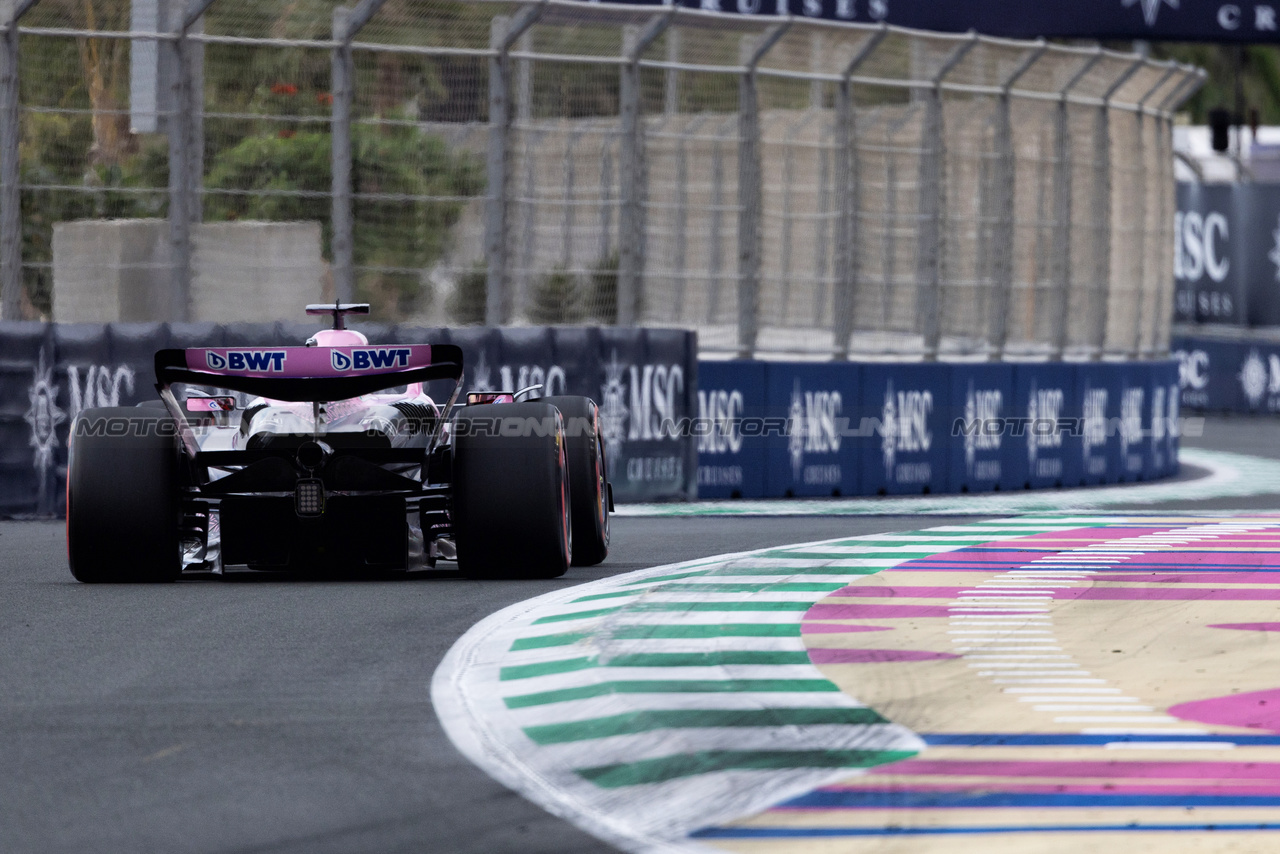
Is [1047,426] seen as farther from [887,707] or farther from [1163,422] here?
[887,707]

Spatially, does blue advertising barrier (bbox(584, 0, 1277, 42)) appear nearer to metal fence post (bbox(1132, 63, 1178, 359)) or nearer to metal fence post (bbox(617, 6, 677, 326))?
metal fence post (bbox(1132, 63, 1178, 359))

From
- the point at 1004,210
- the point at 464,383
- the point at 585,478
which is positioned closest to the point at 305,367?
the point at 585,478

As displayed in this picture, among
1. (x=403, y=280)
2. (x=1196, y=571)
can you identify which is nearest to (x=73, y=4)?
(x=403, y=280)

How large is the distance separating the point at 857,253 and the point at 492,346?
3713 millimetres

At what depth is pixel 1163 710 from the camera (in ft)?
21.3

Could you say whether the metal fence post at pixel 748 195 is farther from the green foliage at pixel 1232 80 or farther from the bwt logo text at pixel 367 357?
the green foliage at pixel 1232 80

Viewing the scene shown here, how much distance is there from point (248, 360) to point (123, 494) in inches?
33.3

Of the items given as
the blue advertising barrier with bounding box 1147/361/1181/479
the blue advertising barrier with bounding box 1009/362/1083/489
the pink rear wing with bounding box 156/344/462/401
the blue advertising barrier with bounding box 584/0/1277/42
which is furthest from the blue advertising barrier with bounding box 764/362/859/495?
the pink rear wing with bounding box 156/344/462/401

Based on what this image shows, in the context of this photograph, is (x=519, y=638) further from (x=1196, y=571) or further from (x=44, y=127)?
(x=44, y=127)

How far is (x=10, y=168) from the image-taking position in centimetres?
1498

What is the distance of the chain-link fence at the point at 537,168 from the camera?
15.1m

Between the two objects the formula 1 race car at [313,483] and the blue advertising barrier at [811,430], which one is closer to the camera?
the formula 1 race car at [313,483]

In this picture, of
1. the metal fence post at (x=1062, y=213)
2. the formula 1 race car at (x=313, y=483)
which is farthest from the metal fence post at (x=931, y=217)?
the formula 1 race car at (x=313, y=483)

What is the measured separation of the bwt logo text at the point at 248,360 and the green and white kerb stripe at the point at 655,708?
1.69 meters
